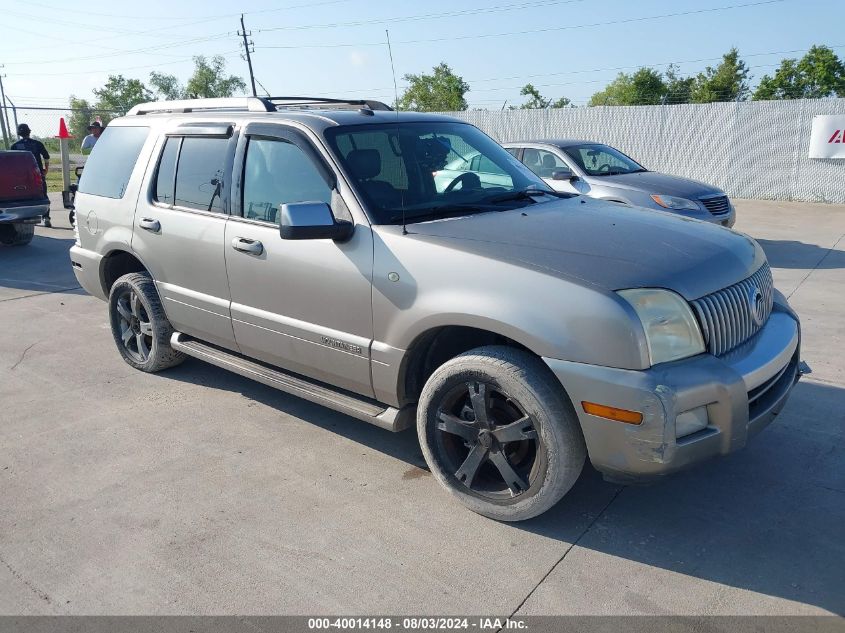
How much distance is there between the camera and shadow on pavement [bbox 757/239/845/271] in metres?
9.16

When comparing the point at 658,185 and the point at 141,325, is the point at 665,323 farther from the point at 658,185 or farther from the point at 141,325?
the point at 658,185

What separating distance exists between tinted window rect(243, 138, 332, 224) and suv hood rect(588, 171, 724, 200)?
20.1 ft

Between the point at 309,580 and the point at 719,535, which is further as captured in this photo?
the point at 719,535

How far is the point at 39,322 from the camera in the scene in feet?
23.7

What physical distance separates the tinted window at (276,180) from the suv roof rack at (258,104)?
15.2 inches

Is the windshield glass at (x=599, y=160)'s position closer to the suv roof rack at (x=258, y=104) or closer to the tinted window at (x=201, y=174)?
the suv roof rack at (x=258, y=104)

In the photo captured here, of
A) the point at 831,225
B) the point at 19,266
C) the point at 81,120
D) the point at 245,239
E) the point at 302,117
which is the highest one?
the point at 81,120

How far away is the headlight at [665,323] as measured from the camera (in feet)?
9.62

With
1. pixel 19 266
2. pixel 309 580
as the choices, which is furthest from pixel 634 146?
pixel 309 580

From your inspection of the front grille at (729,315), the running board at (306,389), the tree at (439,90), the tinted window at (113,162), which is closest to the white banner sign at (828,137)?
the front grille at (729,315)

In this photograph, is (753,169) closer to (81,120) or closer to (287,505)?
(287,505)

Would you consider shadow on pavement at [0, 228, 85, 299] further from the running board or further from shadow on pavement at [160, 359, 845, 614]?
shadow on pavement at [160, 359, 845, 614]

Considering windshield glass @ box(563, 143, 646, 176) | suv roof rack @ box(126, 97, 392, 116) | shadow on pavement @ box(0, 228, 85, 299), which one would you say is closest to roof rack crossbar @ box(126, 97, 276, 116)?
suv roof rack @ box(126, 97, 392, 116)

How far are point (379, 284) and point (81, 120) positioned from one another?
122ft
